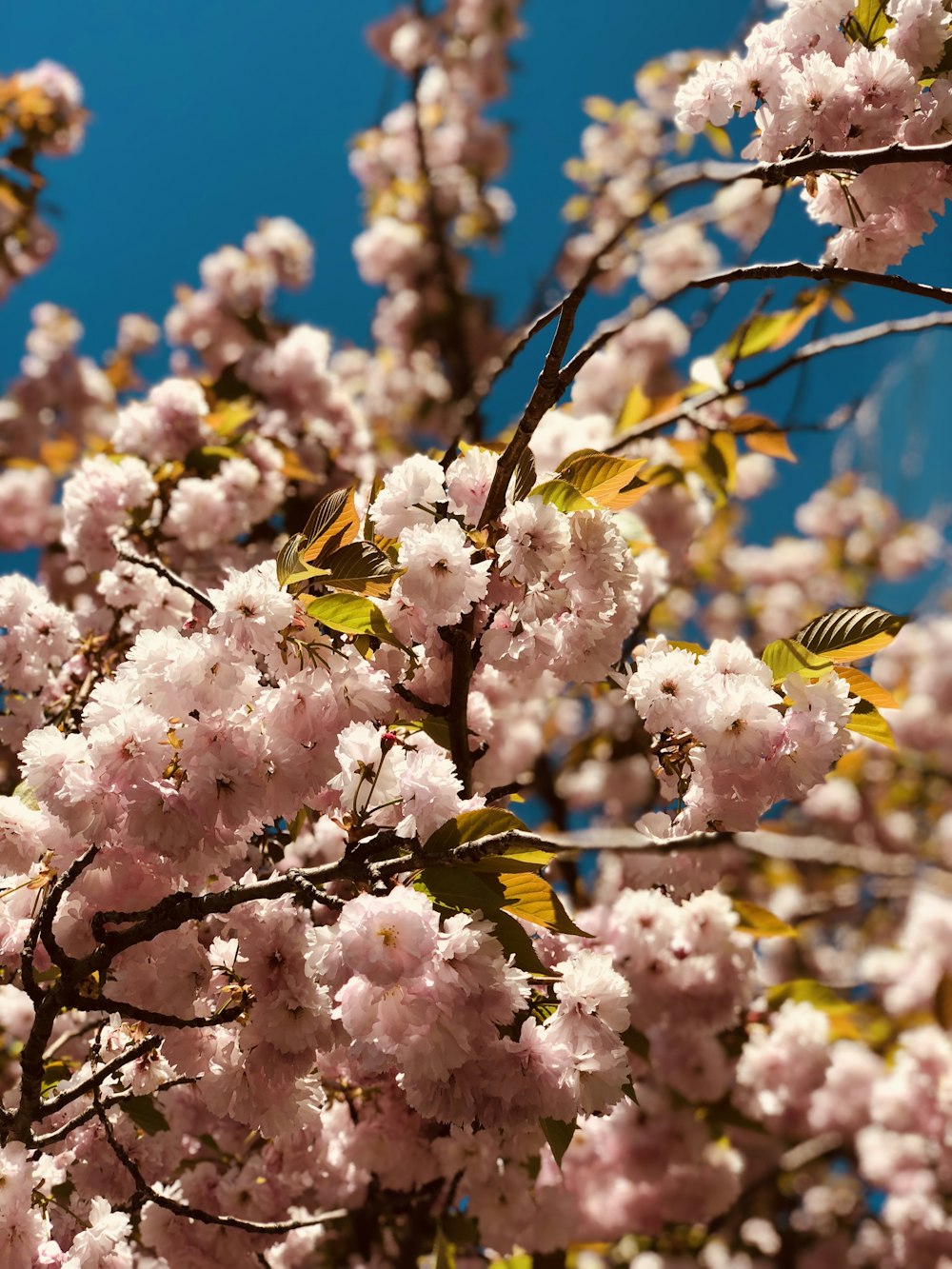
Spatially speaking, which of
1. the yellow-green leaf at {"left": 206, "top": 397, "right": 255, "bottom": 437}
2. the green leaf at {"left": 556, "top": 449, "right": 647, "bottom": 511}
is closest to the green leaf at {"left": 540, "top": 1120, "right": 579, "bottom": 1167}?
the green leaf at {"left": 556, "top": 449, "right": 647, "bottom": 511}

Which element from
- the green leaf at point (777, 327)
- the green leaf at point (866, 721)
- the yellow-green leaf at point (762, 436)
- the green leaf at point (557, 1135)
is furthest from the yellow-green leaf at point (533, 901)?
the green leaf at point (777, 327)

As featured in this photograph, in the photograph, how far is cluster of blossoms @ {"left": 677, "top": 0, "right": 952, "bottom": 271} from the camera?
1.38 metres

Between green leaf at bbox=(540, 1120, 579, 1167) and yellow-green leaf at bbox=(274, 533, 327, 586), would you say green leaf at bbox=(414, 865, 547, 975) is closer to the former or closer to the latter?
green leaf at bbox=(540, 1120, 579, 1167)

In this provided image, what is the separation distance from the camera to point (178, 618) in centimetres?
196

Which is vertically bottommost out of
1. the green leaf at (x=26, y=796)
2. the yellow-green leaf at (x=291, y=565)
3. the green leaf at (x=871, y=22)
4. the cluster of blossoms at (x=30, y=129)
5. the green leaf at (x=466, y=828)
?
the green leaf at (x=466, y=828)

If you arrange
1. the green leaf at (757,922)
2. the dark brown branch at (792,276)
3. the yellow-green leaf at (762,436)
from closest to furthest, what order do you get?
the dark brown branch at (792,276) < the green leaf at (757,922) < the yellow-green leaf at (762,436)

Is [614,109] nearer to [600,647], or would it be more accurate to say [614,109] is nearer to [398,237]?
[398,237]

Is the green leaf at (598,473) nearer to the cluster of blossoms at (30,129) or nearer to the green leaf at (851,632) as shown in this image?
the green leaf at (851,632)

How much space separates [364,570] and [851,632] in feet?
2.18

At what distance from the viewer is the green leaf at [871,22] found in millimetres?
1457

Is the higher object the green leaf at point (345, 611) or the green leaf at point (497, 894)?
the green leaf at point (345, 611)

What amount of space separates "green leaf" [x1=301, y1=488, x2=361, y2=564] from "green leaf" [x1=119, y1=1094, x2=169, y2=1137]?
0.86 metres

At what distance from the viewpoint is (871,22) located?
4.80 ft

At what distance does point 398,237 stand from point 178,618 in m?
5.43
